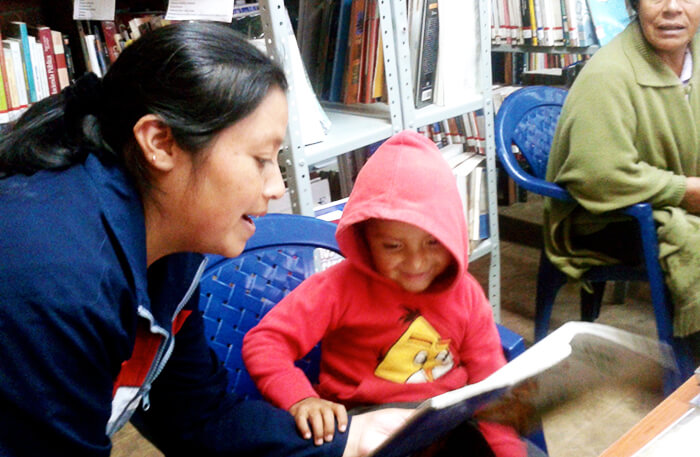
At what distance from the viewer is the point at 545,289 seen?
1.99 m

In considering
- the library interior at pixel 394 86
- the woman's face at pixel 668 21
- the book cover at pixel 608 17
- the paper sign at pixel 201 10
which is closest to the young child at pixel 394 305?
the library interior at pixel 394 86

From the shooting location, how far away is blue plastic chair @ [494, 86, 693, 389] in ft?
5.36

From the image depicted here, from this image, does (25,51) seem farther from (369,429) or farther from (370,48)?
(369,429)

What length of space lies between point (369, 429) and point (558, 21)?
6.45ft

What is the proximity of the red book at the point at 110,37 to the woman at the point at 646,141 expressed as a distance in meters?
1.39

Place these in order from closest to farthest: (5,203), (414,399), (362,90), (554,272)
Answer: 1. (5,203)
2. (414,399)
3. (362,90)
4. (554,272)

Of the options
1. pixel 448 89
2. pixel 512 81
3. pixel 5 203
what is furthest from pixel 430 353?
pixel 512 81

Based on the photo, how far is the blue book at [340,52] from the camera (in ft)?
5.81

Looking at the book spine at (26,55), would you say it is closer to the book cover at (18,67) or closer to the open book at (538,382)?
the book cover at (18,67)

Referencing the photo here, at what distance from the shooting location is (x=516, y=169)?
182 centimetres

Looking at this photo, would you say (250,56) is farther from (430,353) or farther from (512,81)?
(512,81)

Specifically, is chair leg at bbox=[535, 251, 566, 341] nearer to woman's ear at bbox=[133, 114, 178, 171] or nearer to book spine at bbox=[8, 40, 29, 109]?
woman's ear at bbox=[133, 114, 178, 171]

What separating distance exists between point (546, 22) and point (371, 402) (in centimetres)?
189

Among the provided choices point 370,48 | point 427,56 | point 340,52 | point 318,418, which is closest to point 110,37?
point 340,52
